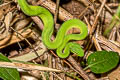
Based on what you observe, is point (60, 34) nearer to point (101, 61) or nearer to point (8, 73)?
point (101, 61)

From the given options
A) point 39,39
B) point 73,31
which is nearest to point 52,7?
point 73,31

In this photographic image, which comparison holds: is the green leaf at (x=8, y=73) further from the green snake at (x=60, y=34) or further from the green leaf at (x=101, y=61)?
the green leaf at (x=101, y=61)

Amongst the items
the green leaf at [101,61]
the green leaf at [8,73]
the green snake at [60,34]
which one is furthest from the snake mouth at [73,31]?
the green leaf at [8,73]

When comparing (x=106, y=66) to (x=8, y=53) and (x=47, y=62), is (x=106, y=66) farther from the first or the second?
(x=8, y=53)

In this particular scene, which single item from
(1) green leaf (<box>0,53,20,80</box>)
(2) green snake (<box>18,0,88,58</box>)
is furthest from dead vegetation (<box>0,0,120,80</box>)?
(1) green leaf (<box>0,53,20,80</box>)

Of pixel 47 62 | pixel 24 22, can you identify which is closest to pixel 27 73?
pixel 47 62

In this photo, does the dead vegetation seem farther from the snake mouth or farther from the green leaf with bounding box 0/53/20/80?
the green leaf with bounding box 0/53/20/80
